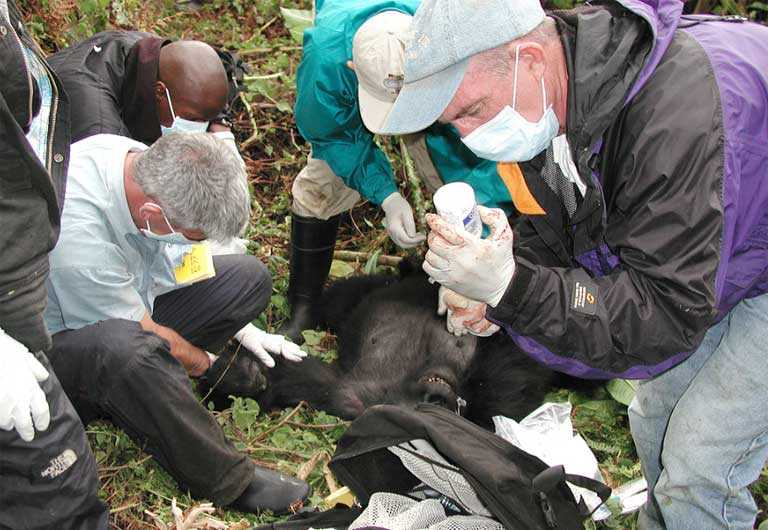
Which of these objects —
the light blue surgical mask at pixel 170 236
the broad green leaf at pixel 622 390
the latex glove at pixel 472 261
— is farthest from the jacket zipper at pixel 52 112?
the broad green leaf at pixel 622 390

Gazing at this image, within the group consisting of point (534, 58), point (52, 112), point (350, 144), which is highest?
point (534, 58)

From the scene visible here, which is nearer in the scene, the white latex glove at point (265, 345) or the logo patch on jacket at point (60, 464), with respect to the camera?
the logo patch on jacket at point (60, 464)

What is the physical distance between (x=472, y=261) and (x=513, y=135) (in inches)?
14.2

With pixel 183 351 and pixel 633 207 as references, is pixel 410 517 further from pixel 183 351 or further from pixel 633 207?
pixel 183 351

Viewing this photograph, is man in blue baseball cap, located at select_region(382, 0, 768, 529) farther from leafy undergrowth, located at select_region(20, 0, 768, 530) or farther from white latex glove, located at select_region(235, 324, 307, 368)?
white latex glove, located at select_region(235, 324, 307, 368)

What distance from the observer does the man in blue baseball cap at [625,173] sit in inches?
66.8

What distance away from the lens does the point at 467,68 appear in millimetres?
1876

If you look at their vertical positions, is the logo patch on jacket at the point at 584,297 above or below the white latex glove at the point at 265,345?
above

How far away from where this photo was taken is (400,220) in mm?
3473

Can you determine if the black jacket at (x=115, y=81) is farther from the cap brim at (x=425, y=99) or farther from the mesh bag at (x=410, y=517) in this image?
the mesh bag at (x=410, y=517)

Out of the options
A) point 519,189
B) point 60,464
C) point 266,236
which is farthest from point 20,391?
point 266,236

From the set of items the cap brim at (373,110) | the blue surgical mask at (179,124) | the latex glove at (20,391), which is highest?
the cap brim at (373,110)

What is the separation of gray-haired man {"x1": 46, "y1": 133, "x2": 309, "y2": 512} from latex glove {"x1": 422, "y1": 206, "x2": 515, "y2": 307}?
897mm

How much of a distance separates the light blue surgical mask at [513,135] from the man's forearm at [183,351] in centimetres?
138
